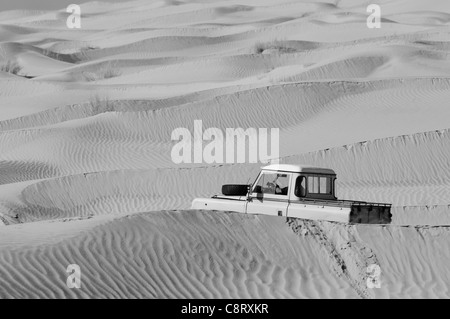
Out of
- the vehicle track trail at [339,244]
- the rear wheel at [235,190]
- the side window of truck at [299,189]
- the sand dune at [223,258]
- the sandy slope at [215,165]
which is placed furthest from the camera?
the rear wheel at [235,190]

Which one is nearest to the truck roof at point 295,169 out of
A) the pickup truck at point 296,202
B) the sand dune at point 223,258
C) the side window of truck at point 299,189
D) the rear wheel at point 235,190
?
the pickup truck at point 296,202

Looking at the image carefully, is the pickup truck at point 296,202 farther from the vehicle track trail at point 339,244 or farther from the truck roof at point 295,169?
the vehicle track trail at point 339,244

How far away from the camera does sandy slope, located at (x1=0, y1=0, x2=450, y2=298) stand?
12.5 metres

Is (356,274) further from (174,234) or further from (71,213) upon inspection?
(71,213)

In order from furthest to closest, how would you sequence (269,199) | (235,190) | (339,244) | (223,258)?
1. (235,190)
2. (269,199)
3. (339,244)
4. (223,258)

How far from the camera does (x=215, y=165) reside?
23.9 m

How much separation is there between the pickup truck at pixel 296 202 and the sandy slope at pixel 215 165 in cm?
28

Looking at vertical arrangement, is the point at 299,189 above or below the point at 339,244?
above

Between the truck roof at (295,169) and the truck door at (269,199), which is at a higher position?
the truck roof at (295,169)

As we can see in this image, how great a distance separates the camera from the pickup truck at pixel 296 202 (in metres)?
13.5

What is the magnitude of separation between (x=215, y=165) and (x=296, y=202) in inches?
395

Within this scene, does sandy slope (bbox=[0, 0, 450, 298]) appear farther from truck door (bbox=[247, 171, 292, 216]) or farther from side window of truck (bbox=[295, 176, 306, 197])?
side window of truck (bbox=[295, 176, 306, 197])

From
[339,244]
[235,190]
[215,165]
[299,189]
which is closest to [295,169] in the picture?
[299,189]

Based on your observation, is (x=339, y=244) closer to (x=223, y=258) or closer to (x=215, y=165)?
(x=223, y=258)
